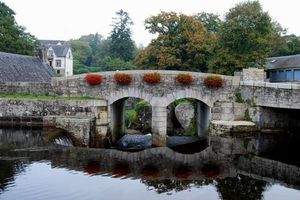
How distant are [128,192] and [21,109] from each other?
9.11 meters

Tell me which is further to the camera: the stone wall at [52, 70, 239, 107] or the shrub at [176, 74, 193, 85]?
the stone wall at [52, 70, 239, 107]

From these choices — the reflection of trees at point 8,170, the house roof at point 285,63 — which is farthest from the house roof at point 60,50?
the reflection of trees at point 8,170

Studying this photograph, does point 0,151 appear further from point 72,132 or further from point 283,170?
point 283,170

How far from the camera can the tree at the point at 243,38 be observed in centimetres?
2284

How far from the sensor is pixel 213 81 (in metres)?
17.1

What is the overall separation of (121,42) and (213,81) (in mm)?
34983

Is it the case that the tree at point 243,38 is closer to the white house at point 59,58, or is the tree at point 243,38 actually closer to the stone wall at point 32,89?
the stone wall at point 32,89

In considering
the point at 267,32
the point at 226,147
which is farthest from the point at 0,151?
the point at 267,32

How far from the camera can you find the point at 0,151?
482 inches

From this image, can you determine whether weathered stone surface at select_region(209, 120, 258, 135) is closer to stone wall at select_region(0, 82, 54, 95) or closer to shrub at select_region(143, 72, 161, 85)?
shrub at select_region(143, 72, 161, 85)

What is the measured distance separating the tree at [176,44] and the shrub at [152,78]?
979cm

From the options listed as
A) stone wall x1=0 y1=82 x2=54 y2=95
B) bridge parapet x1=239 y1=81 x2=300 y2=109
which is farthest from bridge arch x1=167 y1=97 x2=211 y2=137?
stone wall x1=0 y1=82 x2=54 y2=95

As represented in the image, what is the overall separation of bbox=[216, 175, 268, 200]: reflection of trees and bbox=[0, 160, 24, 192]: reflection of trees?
17.7ft

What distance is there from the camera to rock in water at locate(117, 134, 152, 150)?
16906mm
